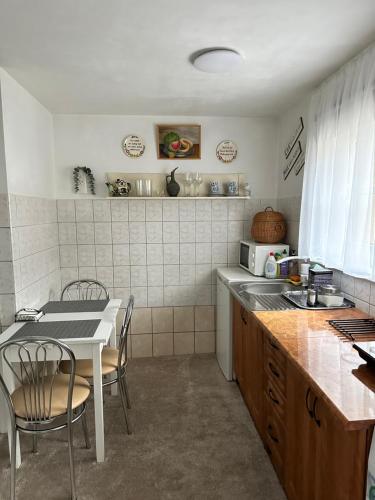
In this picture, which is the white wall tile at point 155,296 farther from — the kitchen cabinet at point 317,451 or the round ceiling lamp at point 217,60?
the round ceiling lamp at point 217,60

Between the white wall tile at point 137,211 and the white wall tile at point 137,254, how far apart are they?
25 cm

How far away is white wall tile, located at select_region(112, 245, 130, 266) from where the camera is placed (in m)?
3.23

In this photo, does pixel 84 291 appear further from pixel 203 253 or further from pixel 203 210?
pixel 203 210

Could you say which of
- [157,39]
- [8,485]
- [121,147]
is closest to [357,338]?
[157,39]

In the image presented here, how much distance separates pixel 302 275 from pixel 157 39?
1.87 m

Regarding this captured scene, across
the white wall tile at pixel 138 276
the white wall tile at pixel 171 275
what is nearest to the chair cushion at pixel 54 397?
the white wall tile at pixel 138 276

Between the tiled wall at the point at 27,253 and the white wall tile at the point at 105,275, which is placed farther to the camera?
the white wall tile at the point at 105,275

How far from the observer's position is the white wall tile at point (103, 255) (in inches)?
127

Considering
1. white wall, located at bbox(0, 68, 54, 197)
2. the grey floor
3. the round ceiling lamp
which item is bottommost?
the grey floor

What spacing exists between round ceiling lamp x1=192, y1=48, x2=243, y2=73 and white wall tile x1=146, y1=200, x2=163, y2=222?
→ 144 cm

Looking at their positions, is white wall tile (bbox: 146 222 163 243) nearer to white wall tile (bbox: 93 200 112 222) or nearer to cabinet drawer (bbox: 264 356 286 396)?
white wall tile (bbox: 93 200 112 222)

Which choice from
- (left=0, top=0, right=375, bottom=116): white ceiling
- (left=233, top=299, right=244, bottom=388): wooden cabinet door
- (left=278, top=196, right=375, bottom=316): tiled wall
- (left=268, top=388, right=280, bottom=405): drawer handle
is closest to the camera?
(left=0, top=0, right=375, bottom=116): white ceiling

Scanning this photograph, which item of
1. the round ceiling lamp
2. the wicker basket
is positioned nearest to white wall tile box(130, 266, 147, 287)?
the wicker basket

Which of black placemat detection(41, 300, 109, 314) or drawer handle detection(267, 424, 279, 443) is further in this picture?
black placemat detection(41, 300, 109, 314)
